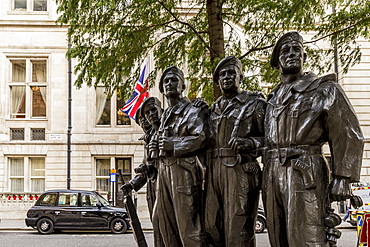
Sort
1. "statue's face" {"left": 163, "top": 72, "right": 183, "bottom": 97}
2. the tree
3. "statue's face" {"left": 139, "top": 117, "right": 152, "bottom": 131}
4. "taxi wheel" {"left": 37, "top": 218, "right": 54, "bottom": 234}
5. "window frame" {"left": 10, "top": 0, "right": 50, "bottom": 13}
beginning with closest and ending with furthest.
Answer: "statue's face" {"left": 163, "top": 72, "right": 183, "bottom": 97}
"statue's face" {"left": 139, "top": 117, "right": 152, "bottom": 131}
the tree
"taxi wheel" {"left": 37, "top": 218, "right": 54, "bottom": 234}
"window frame" {"left": 10, "top": 0, "right": 50, "bottom": 13}

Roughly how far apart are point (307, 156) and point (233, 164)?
2.65 ft

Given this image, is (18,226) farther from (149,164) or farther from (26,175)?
(149,164)

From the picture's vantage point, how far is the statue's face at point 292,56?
421cm

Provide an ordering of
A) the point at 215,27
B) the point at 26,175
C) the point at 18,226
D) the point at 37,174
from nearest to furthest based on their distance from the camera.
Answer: the point at 215,27, the point at 18,226, the point at 26,175, the point at 37,174

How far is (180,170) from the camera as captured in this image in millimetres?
4945

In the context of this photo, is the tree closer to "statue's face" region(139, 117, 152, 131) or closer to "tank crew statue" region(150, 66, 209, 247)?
"statue's face" region(139, 117, 152, 131)

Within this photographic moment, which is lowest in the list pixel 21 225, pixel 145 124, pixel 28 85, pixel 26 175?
pixel 21 225

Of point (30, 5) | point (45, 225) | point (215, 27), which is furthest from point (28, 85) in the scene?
point (215, 27)

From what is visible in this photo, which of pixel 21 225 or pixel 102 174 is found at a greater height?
pixel 102 174

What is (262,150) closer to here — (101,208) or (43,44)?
(101,208)

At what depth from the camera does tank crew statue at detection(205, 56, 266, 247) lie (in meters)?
4.50

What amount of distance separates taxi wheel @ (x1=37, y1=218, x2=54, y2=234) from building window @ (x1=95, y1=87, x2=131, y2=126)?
914 centimetres

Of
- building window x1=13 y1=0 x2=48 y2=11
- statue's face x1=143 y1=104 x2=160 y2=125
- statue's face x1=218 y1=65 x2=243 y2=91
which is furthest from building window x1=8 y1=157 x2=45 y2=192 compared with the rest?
statue's face x1=218 y1=65 x2=243 y2=91

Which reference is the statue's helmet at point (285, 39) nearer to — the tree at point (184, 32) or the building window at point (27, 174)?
the tree at point (184, 32)
